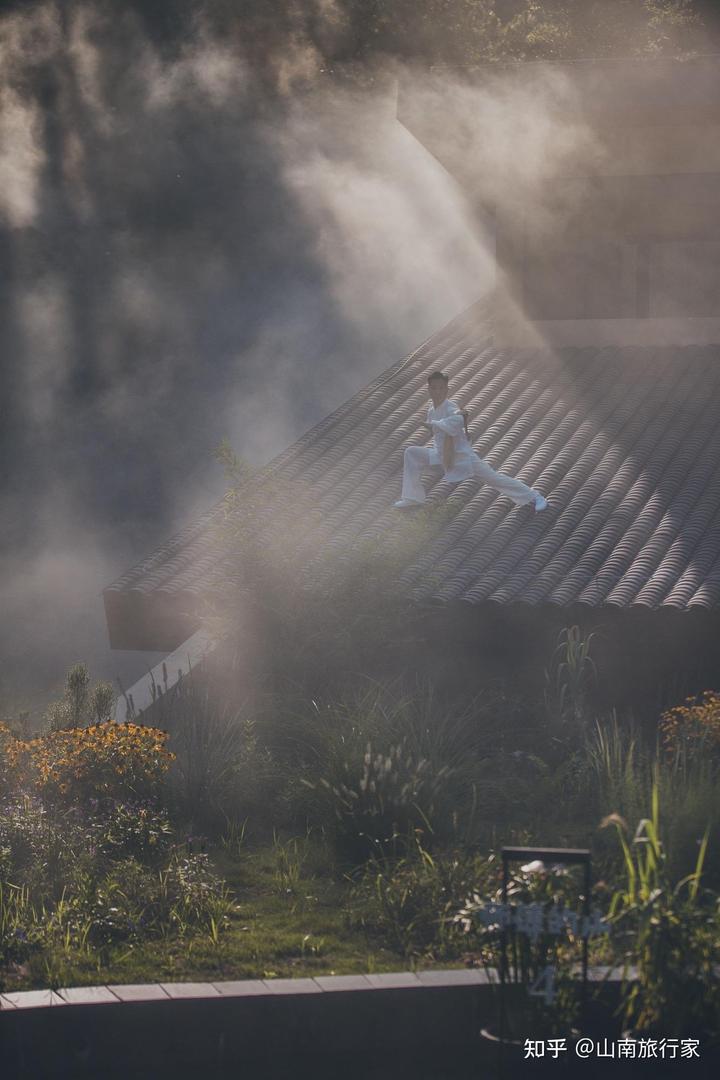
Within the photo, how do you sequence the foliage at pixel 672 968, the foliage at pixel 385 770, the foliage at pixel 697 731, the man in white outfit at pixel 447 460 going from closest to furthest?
the foliage at pixel 672 968 → the foliage at pixel 385 770 → the foliage at pixel 697 731 → the man in white outfit at pixel 447 460

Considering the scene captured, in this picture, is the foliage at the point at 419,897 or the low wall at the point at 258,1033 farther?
the foliage at the point at 419,897

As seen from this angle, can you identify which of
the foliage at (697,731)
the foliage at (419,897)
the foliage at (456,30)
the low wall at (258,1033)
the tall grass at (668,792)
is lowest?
the low wall at (258,1033)

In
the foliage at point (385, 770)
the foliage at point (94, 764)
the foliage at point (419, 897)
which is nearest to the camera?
the foliage at point (419, 897)

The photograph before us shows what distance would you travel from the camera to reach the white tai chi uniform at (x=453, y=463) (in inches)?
482

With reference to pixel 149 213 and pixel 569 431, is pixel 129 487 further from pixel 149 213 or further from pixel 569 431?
pixel 569 431

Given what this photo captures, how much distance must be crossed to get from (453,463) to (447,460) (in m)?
0.07

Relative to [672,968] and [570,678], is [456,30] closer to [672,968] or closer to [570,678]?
[570,678]

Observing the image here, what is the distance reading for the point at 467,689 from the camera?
1044 cm

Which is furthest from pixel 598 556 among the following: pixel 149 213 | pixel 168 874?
pixel 149 213

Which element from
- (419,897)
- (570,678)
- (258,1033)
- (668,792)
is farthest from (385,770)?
(570,678)

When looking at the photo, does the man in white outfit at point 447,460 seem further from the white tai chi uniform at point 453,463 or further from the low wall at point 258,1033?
the low wall at point 258,1033

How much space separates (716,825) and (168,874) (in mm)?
2503

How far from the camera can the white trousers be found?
40.1 feet

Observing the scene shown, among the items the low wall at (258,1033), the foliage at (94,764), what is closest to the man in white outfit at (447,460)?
the foliage at (94,764)
